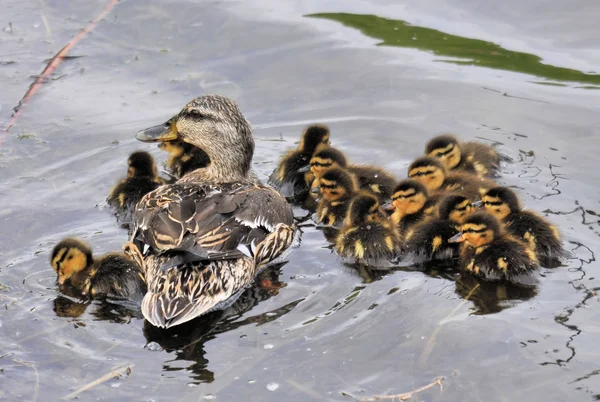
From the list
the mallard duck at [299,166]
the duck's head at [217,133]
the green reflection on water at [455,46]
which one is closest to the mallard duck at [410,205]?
the mallard duck at [299,166]

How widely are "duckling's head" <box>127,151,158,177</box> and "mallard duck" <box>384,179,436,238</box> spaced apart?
5.79ft

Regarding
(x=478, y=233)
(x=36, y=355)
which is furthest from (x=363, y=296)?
(x=36, y=355)

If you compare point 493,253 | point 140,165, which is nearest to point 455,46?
point 140,165

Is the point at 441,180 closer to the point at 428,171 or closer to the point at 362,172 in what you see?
the point at 428,171

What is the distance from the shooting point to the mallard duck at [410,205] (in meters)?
6.23

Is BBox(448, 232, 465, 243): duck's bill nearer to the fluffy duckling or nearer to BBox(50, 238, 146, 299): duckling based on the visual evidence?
BBox(50, 238, 146, 299): duckling

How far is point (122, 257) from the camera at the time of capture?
5680 millimetres

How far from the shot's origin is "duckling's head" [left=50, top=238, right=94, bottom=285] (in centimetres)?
557

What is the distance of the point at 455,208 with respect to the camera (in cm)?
616

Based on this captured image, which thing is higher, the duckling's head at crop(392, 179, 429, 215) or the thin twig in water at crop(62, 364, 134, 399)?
the duckling's head at crop(392, 179, 429, 215)

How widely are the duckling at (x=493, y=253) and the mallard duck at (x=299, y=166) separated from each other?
1.64 m

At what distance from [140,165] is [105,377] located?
2455 millimetres

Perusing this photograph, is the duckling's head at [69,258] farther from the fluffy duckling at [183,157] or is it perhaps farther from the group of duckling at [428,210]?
the fluffy duckling at [183,157]

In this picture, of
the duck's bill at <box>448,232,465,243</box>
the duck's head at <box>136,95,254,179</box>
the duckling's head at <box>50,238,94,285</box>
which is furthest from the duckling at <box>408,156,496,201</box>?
the duckling's head at <box>50,238,94,285</box>
